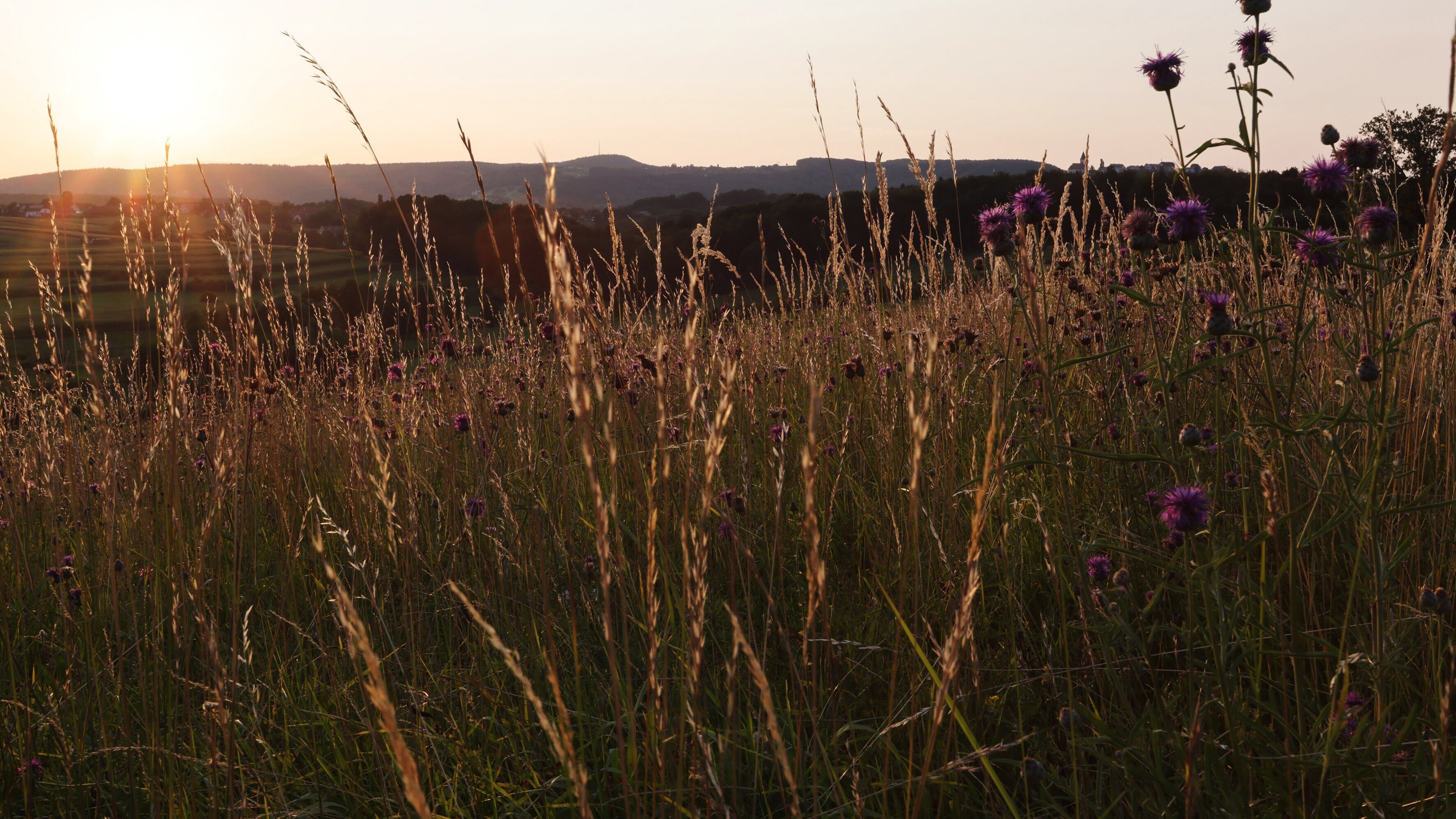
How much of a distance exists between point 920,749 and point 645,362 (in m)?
1.43

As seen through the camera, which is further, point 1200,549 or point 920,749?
point 1200,549

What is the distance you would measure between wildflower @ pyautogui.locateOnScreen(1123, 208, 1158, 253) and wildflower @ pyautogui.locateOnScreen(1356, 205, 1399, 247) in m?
0.36

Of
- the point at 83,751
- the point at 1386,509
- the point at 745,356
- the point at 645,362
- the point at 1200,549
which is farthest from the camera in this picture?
the point at 745,356

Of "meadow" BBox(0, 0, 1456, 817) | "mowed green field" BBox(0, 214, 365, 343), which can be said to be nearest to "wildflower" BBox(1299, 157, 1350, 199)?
"meadow" BBox(0, 0, 1456, 817)

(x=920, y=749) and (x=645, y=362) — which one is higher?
(x=645, y=362)

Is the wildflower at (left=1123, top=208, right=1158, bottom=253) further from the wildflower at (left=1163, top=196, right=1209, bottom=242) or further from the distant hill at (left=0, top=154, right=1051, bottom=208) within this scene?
the distant hill at (left=0, top=154, right=1051, bottom=208)

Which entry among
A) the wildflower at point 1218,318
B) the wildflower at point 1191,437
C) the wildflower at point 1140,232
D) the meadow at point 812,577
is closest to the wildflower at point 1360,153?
the meadow at point 812,577

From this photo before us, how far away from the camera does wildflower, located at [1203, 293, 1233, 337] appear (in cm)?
136

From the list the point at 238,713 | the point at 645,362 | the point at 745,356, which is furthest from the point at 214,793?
the point at 745,356

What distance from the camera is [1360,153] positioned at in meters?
1.78

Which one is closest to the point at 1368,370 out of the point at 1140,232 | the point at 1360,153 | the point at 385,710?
the point at 1140,232

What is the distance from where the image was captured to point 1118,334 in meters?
2.75

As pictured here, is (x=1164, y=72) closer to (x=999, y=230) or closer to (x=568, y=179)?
(x=999, y=230)

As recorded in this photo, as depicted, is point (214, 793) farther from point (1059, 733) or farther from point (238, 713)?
point (1059, 733)
